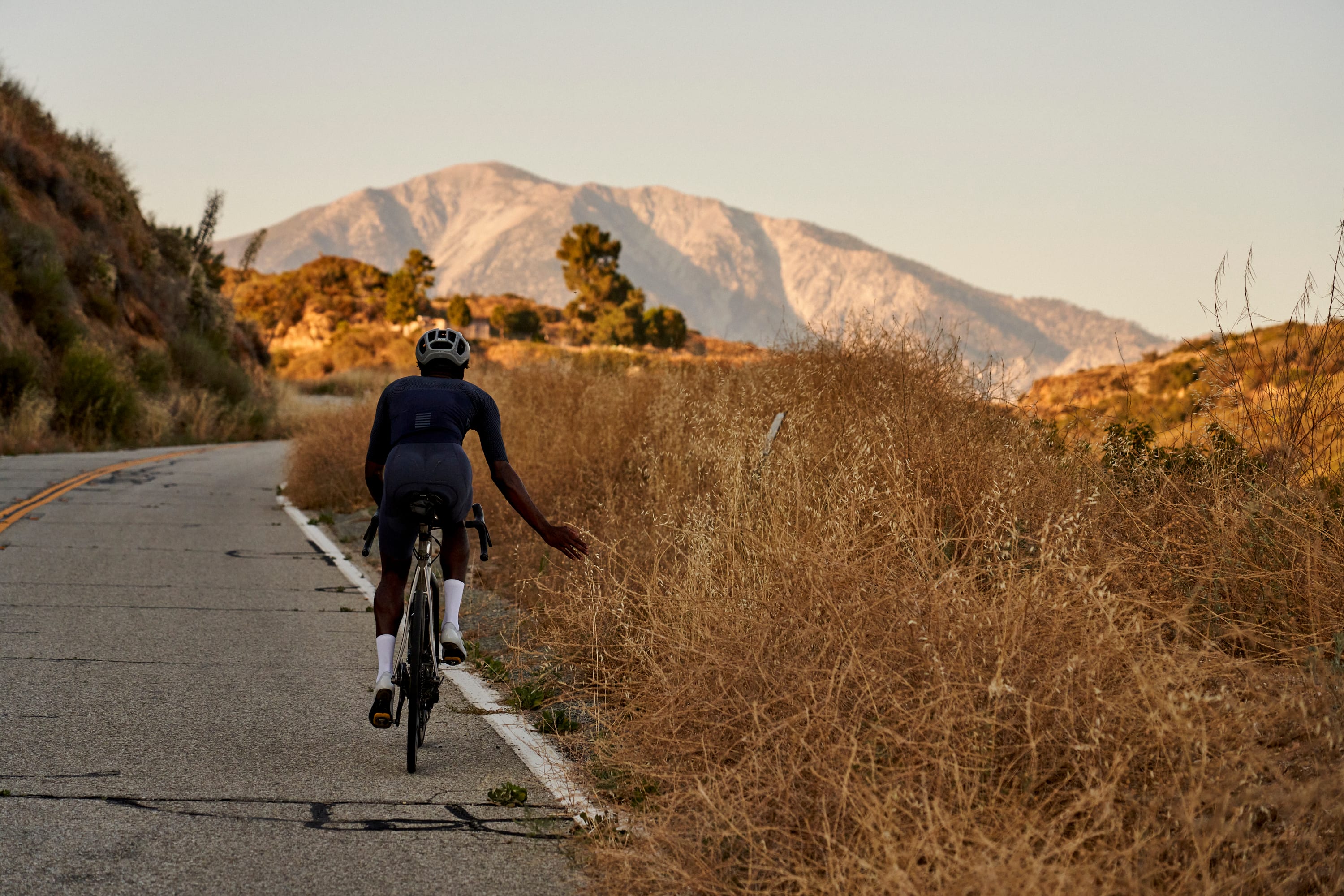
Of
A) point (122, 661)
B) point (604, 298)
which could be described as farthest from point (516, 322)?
point (122, 661)

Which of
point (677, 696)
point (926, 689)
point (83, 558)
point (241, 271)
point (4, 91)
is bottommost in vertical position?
point (83, 558)

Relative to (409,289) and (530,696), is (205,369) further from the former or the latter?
(409,289)

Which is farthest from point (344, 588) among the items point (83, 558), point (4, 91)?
point (4, 91)

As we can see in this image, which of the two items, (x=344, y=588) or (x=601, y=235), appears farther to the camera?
(x=601, y=235)

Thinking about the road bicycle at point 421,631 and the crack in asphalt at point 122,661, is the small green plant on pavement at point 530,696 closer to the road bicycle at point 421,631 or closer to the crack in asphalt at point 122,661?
the road bicycle at point 421,631

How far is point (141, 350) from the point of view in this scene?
34625 millimetres

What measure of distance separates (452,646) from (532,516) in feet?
2.47

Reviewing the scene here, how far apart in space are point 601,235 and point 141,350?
87.2 m

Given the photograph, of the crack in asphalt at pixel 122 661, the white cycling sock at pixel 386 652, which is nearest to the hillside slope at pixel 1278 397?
the white cycling sock at pixel 386 652

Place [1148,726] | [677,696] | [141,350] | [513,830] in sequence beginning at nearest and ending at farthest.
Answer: [1148,726], [513,830], [677,696], [141,350]

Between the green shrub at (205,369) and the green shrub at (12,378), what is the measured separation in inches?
436

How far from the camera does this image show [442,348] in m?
5.93

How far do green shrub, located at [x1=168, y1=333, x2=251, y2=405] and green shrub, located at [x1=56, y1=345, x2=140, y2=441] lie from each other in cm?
819

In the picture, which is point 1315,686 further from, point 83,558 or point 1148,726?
point 83,558
